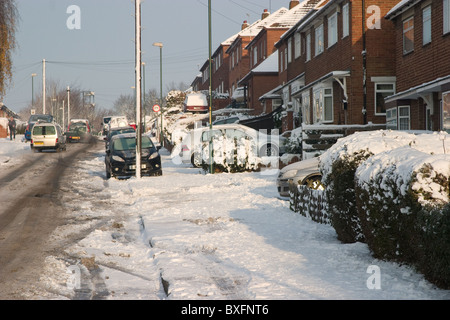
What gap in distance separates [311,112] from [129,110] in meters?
139

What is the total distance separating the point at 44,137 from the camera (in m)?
38.0

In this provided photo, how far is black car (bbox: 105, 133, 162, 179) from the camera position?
75.7 feet

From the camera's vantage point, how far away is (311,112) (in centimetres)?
3362

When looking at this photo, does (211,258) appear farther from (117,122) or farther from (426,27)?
(117,122)

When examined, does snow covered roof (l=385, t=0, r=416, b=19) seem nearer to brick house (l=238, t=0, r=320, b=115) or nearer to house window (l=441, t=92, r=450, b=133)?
house window (l=441, t=92, r=450, b=133)

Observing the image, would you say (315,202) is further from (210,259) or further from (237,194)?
(237,194)

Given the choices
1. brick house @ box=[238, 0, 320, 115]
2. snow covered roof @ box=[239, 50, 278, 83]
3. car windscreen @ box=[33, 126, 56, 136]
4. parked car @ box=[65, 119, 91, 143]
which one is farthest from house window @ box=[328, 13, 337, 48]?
parked car @ box=[65, 119, 91, 143]

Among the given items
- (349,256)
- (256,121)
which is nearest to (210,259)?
(349,256)

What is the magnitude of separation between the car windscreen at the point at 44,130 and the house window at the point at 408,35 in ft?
77.2

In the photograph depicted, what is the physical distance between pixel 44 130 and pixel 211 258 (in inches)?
1269

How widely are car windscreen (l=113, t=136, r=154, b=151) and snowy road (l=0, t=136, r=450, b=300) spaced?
28.3 feet

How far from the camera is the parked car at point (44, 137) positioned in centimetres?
3781
